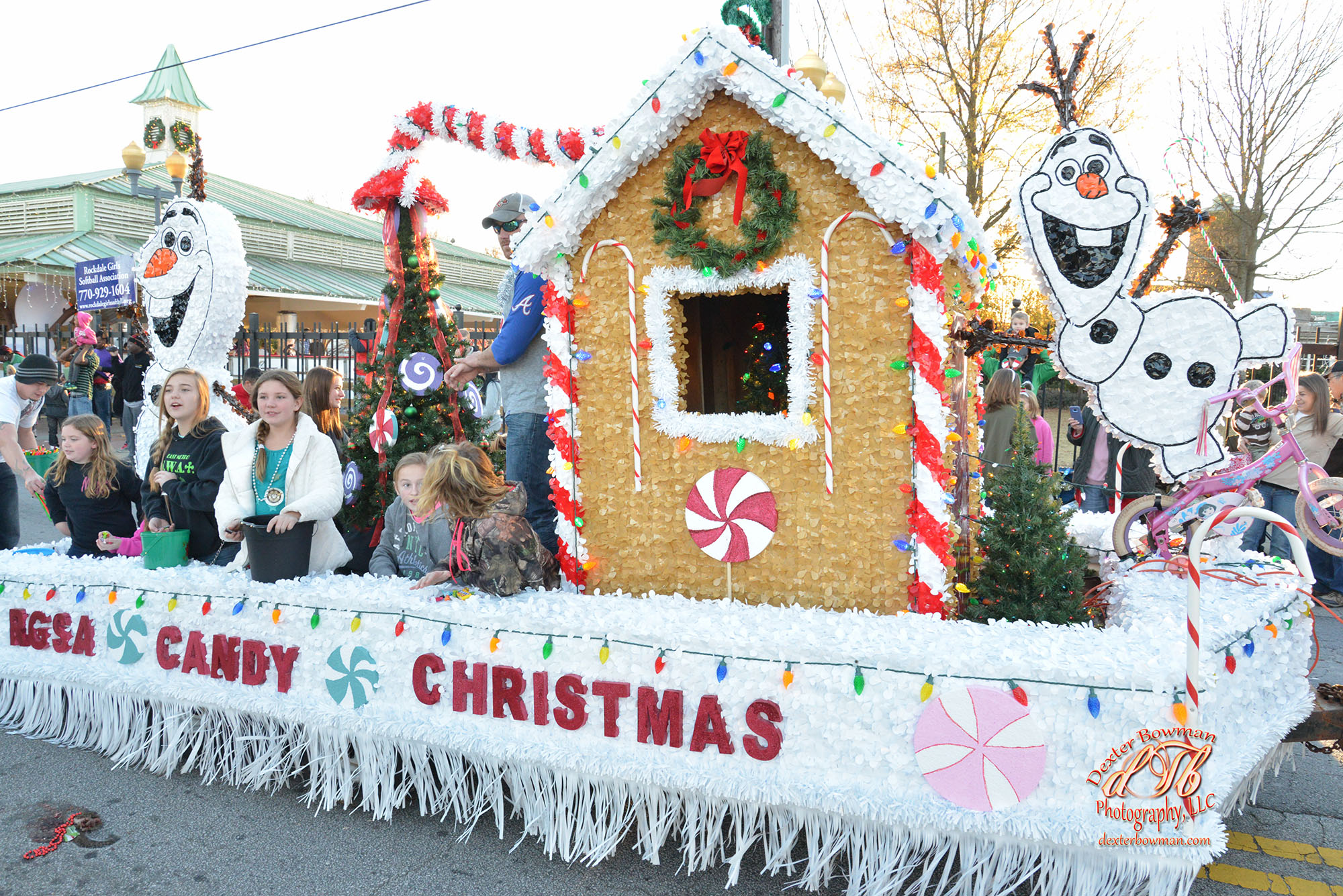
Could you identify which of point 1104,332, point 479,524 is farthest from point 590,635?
point 1104,332

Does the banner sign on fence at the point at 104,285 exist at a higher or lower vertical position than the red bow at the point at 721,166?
higher

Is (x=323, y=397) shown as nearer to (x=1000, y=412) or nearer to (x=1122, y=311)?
(x=1122, y=311)

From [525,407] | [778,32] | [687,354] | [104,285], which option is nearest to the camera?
[687,354]

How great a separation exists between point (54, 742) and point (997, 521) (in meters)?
4.57

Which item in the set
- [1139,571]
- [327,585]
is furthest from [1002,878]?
[327,585]

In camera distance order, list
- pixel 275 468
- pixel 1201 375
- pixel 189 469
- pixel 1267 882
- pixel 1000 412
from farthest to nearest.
→ pixel 1000 412, pixel 189 469, pixel 275 468, pixel 1201 375, pixel 1267 882

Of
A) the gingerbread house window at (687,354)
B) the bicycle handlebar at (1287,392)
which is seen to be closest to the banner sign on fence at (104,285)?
the gingerbread house window at (687,354)

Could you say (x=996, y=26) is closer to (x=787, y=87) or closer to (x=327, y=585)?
(x=787, y=87)

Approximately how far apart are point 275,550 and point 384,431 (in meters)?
1.18

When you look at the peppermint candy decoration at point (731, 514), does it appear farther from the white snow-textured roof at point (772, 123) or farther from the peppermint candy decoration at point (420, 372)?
the peppermint candy decoration at point (420, 372)

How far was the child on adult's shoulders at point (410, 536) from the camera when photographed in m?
4.07

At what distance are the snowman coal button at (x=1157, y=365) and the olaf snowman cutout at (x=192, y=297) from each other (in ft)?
15.7

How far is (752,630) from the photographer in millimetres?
3137

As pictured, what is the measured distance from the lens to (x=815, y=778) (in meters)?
2.85
